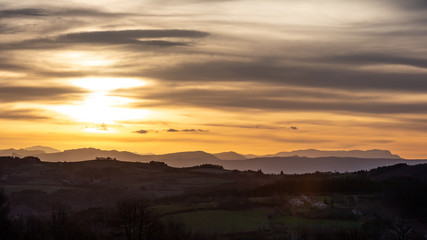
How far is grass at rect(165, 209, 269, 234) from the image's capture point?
375 ft

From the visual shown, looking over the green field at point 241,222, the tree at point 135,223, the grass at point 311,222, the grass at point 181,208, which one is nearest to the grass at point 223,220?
the green field at point 241,222

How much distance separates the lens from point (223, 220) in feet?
400

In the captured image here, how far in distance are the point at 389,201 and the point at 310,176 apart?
47.2 m

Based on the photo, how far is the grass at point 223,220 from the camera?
114 m

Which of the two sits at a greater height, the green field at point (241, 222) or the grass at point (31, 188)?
the grass at point (31, 188)

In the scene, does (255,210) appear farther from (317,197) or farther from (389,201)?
(389,201)

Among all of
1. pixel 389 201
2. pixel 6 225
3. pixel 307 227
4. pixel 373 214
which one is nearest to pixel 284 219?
pixel 307 227

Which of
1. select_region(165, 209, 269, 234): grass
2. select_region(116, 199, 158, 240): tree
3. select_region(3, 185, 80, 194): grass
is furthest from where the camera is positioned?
select_region(3, 185, 80, 194): grass

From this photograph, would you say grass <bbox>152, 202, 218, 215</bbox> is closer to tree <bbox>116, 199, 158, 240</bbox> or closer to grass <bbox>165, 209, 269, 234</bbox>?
grass <bbox>165, 209, 269, 234</bbox>

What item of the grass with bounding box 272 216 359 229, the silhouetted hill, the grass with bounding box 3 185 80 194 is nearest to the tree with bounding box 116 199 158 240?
the grass with bounding box 272 216 359 229

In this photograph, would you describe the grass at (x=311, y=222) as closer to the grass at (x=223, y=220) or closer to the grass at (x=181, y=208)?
the grass at (x=223, y=220)

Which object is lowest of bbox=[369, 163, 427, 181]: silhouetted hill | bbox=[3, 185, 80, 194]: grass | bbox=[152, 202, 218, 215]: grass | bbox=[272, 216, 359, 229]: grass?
bbox=[272, 216, 359, 229]: grass

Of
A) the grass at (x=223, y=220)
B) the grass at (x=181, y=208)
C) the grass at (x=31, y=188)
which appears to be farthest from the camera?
the grass at (x=31, y=188)

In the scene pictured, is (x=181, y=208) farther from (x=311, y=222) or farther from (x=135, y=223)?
(x=135, y=223)
